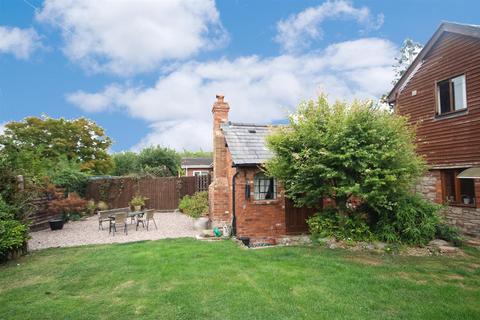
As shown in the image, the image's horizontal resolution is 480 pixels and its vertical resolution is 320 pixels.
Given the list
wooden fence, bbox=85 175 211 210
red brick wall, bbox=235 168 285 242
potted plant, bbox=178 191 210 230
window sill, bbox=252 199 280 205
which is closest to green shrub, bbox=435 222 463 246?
red brick wall, bbox=235 168 285 242

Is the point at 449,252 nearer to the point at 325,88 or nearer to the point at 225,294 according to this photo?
the point at 325,88

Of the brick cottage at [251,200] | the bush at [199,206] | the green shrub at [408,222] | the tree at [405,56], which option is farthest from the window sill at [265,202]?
the tree at [405,56]

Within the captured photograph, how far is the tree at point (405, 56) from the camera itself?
24.0 metres

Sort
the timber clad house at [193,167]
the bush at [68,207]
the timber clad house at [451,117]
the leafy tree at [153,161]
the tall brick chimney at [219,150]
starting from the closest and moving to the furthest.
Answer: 1. the timber clad house at [451,117]
2. the tall brick chimney at [219,150]
3. the bush at [68,207]
4. the timber clad house at [193,167]
5. the leafy tree at [153,161]

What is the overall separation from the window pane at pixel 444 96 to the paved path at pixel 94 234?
10717 mm

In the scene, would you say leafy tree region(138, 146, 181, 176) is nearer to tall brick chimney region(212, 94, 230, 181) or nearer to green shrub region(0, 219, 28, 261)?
tall brick chimney region(212, 94, 230, 181)

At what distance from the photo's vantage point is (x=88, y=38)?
1087cm

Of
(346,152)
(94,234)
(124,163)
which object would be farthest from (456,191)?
(124,163)

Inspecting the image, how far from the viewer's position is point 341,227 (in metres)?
8.48

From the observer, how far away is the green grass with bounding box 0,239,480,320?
4.20m

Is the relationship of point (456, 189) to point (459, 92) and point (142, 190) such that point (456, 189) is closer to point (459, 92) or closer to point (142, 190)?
point (459, 92)

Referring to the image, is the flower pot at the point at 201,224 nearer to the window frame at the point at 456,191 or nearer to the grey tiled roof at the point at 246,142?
the grey tiled roof at the point at 246,142

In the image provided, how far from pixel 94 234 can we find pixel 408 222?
37.5 ft

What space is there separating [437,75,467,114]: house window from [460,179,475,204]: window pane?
2.60 metres
